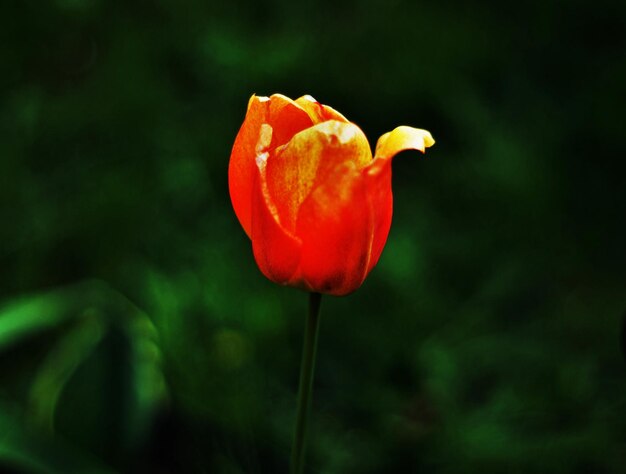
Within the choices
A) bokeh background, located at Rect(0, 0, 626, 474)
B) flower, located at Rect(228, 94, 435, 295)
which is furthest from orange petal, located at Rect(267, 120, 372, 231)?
bokeh background, located at Rect(0, 0, 626, 474)

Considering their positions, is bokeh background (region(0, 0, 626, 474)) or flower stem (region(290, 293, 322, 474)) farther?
bokeh background (region(0, 0, 626, 474))

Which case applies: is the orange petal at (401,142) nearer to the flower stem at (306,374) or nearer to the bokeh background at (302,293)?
the flower stem at (306,374)

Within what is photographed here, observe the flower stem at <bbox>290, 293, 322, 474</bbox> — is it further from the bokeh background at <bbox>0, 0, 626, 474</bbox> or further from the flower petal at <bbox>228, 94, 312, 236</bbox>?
the bokeh background at <bbox>0, 0, 626, 474</bbox>

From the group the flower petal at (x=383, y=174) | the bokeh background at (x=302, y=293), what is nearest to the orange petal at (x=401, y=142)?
the flower petal at (x=383, y=174)

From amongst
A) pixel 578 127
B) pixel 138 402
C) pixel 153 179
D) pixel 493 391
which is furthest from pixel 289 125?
pixel 578 127

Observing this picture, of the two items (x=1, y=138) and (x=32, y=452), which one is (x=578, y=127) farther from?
(x=32, y=452)

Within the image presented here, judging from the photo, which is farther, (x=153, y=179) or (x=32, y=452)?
(x=153, y=179)
